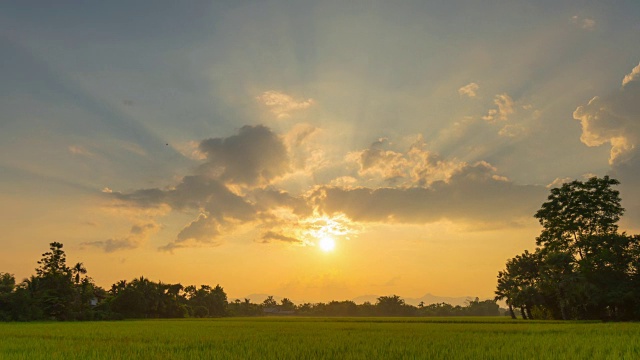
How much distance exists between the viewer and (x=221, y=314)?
113375 mm

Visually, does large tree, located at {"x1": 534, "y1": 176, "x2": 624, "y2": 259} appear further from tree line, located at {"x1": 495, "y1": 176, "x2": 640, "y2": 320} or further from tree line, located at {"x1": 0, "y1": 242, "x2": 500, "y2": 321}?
tree line, located at {"x1": 0, "y1": 242, "x2": 500, "y2": 321}

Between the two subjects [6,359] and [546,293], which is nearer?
[6,359]

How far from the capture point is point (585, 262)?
4634 centimetres

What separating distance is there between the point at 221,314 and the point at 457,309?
267ft

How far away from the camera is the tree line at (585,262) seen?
43375 mm

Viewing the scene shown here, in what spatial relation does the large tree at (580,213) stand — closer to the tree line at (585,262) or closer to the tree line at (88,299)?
the tree line at (585,262)

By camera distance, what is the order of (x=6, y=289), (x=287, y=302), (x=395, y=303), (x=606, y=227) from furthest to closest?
(x=287, y=302)
(x=395, y=303)
(x=6, y=289)
(x=606, y=227)

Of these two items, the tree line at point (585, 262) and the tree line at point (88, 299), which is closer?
the tree line at point (585, 262)

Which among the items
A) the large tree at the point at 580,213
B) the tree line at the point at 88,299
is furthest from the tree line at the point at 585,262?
the tree line at the point at 88,299

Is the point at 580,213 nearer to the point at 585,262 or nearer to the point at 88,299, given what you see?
the point at 585,262

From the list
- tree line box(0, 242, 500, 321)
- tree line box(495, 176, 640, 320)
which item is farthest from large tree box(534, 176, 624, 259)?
tree line box(0, 242, 500, 321)

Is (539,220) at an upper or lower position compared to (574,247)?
upper

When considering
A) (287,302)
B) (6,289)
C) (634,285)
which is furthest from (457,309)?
(6,289)

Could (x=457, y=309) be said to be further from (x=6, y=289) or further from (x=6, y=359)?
(x=6, y=359)
